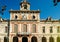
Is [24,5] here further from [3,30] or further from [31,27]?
[3,30]

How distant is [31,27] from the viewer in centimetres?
4062

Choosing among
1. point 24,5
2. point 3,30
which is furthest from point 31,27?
point 3,30

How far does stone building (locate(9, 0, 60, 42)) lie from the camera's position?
40094mm

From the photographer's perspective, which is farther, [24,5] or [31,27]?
[24,5]

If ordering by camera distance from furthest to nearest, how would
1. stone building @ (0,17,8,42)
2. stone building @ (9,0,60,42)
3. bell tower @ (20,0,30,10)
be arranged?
bell tower @ (20,0,30,10)
stone building @ (0,17,8,42)
stone building @ (9,0,60,42)

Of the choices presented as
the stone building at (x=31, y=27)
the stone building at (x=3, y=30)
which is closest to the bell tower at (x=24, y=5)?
the stone building at (x=31, y=27)

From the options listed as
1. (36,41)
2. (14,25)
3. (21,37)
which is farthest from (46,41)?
(14,25)

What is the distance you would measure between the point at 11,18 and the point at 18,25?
2.75 metres

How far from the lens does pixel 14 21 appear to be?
40656 millimetres

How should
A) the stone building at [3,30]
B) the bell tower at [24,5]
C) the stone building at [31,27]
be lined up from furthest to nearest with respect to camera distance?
the bell tower at [24,5] < the stone building at [3,30] < the stone building at [31,27]

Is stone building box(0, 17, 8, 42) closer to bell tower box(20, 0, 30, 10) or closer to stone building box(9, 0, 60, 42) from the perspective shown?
stone building box(9, 0, 60, 42)

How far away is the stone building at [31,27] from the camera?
40.1m

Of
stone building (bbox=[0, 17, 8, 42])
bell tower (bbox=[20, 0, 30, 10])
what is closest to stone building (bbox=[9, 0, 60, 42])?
bell tower (bbox=[20, 0, 30, 10])

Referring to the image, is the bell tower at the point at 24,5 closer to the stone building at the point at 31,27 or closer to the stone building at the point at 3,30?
the stone building at the point at 31,27
